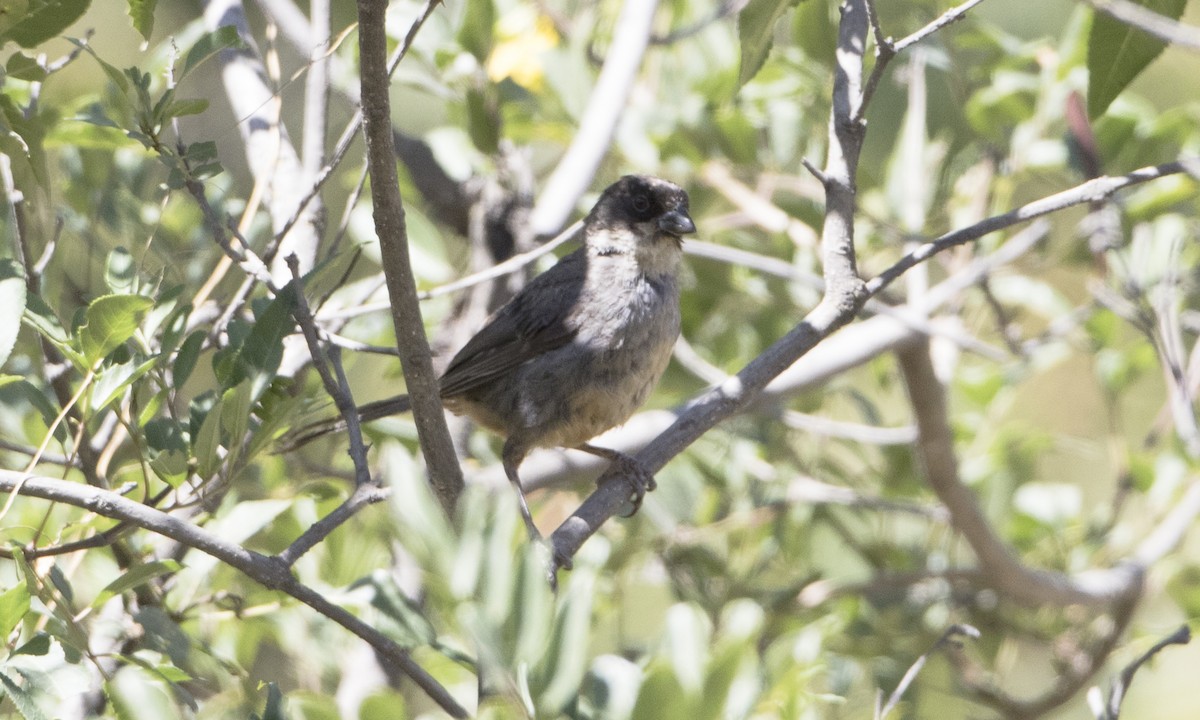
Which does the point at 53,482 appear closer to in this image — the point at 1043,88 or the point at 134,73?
the point at 134,73

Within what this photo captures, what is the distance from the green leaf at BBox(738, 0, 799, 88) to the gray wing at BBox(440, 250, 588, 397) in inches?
67.0

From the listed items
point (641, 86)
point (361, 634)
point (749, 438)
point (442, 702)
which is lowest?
point (442, 702)

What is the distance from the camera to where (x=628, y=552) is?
14.0ft

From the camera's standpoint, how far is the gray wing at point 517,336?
407 centimetres

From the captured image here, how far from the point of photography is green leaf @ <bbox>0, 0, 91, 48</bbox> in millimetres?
2213

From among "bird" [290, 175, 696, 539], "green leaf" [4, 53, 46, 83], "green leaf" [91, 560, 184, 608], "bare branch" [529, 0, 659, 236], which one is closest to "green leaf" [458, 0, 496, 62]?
"bare branch" [529, 0, 659, 236]

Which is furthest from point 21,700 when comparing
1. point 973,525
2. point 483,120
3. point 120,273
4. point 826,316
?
point 973,525

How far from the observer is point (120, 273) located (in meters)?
2.30

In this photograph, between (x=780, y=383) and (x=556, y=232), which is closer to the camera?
(x=780, y=383)

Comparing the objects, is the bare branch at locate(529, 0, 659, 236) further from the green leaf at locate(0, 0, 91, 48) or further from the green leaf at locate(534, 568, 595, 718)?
the green leaf at locate(534, 568, 595, 718)

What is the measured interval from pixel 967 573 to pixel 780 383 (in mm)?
989

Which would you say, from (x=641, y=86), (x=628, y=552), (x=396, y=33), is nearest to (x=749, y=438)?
(x=628, y=552)

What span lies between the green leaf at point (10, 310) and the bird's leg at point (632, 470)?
1304 millimetres

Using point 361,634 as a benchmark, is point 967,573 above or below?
above
